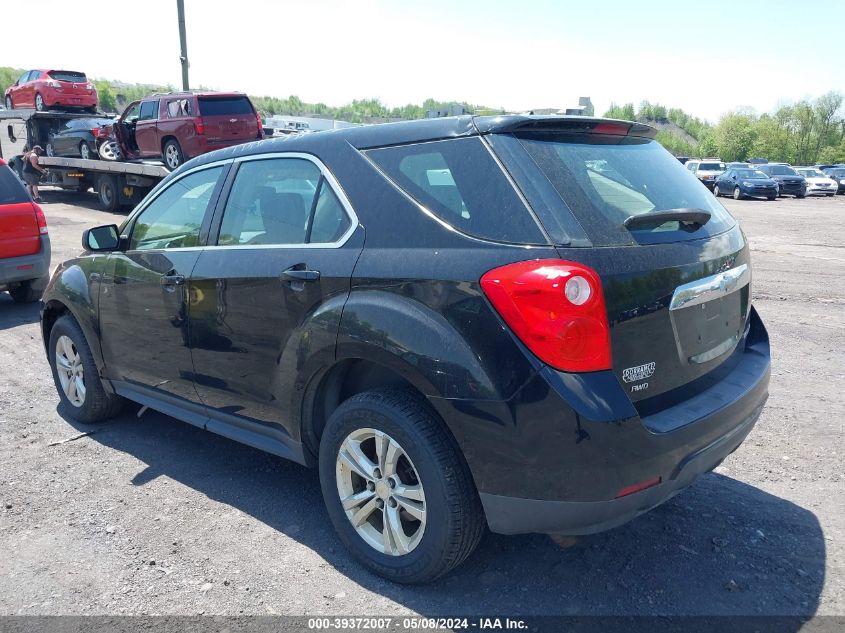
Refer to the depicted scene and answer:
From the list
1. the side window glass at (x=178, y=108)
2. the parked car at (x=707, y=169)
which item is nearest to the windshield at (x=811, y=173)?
the parked car at (x=707, y=169)

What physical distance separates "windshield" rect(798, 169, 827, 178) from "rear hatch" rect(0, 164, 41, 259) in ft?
124

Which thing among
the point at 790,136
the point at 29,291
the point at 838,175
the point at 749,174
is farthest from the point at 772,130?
the point at 29,291

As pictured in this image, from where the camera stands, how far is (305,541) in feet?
10.9

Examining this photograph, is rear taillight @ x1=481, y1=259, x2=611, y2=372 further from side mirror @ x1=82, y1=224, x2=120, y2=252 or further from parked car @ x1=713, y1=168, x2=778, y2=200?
parked car @ x1=713, y1=168, x2=778, y2=200

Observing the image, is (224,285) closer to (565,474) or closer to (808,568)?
(565,474)

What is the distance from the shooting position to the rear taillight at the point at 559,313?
2361mm

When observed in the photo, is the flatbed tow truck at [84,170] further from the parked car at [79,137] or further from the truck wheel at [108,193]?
the parked car at [79,137]

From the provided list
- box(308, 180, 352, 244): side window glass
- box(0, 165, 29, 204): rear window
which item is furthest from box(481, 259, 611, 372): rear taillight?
box(0, 165, 29, 204): rear window

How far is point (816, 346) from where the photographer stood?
6184 millimetres

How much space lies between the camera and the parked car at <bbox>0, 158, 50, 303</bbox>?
314 inches

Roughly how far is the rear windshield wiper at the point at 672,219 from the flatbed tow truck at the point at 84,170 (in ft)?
42.9

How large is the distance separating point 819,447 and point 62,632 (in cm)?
402

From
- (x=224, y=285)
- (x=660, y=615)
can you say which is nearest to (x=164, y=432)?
(x=224, y=285)

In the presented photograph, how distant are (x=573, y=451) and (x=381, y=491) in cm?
90
